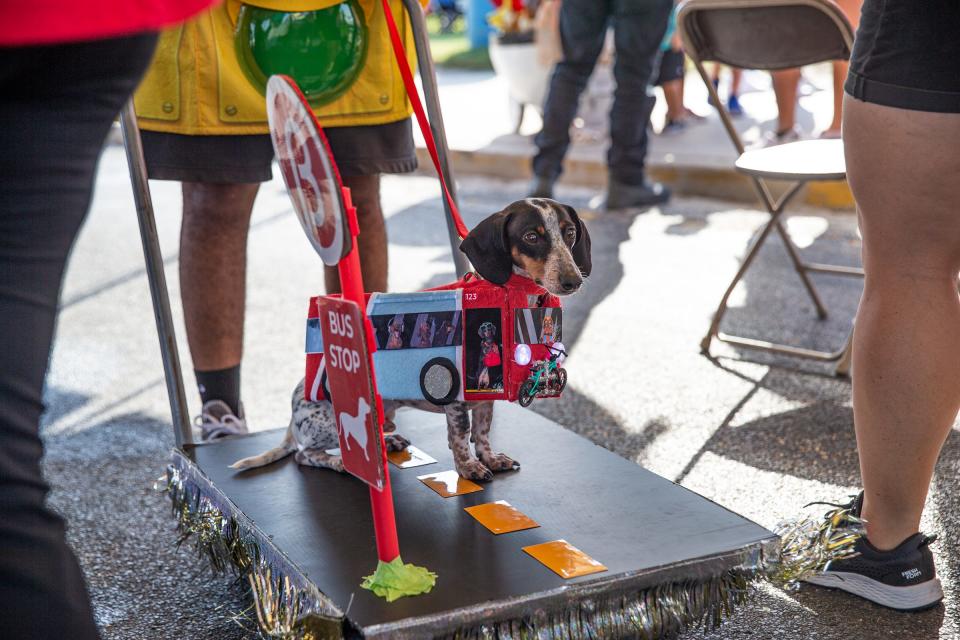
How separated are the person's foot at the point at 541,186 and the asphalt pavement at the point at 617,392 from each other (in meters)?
0.26

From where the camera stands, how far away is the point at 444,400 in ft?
5.37

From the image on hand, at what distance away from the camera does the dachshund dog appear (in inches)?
62.7

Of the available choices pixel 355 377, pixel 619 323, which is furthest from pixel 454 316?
pixel 619 323

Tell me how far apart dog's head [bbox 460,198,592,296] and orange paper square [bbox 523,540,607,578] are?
14.7 inches

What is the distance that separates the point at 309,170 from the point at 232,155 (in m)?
0.83

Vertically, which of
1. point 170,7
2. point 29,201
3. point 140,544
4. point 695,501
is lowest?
point 140,544

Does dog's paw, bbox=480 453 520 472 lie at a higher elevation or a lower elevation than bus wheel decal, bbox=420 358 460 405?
lower

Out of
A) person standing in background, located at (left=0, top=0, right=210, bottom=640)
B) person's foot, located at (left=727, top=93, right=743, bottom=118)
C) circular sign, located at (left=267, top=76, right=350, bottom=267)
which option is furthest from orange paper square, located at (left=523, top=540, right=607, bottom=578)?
person's foot, located at (left=727, top=93, right=743, bottom=118)

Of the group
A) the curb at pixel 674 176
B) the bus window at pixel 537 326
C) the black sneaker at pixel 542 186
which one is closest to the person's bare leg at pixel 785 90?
the curb at pixel 674 176

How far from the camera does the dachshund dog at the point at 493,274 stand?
1593 mm

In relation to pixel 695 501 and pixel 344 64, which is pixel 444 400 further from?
pixel 344 64

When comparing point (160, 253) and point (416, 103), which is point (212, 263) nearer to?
point (160, 253)

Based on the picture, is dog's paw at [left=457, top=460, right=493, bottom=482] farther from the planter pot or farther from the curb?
the planter pot

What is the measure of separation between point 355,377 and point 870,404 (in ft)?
2.69
